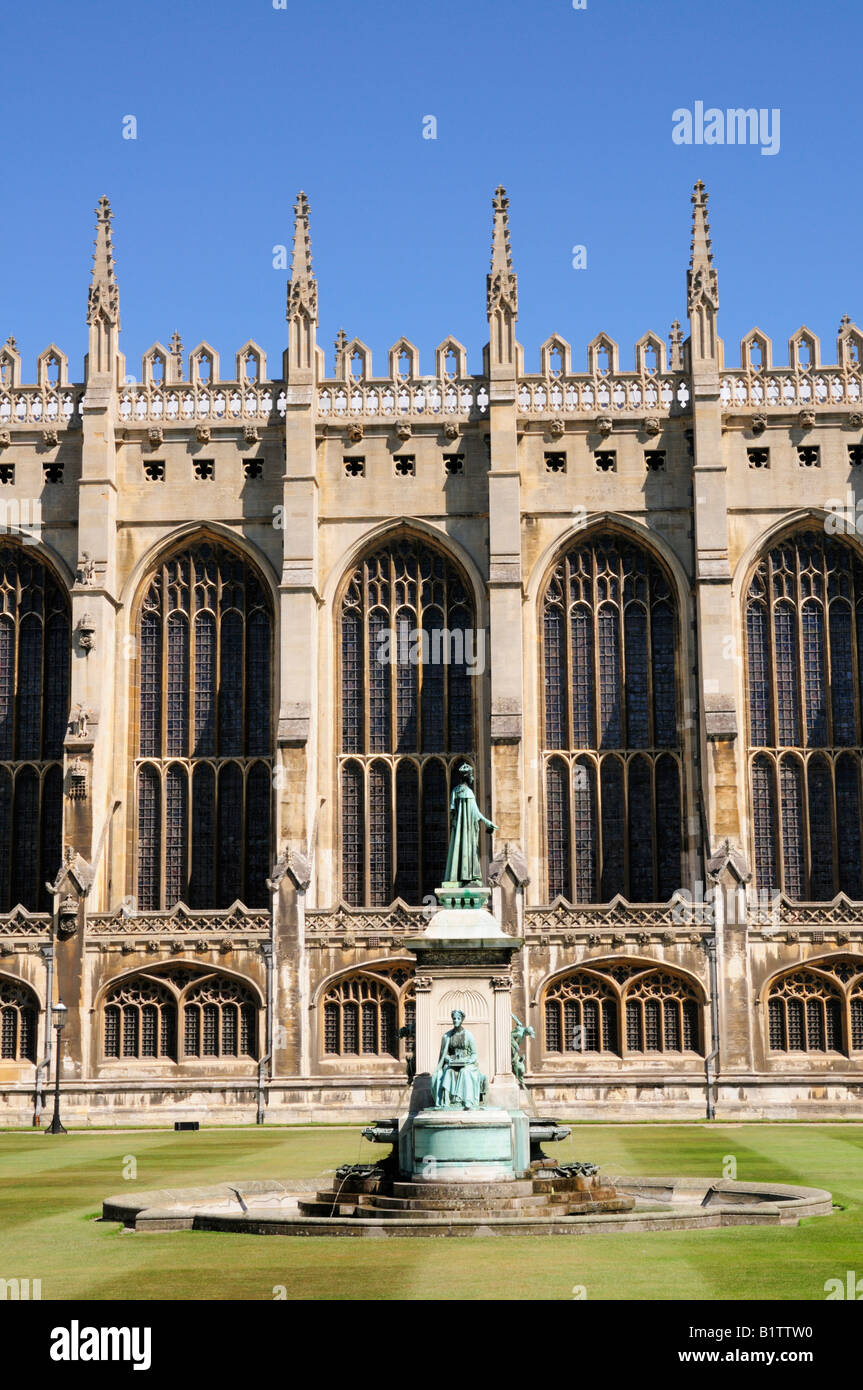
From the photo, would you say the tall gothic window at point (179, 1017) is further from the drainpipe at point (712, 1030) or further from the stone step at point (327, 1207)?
the stone step at point (327, 1207)

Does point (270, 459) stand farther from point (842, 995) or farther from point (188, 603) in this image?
point (842, 995)

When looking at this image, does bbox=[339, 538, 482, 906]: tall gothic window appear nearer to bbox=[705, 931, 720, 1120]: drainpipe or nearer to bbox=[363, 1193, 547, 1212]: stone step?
bbox=[705, 931, 720, 1120]: drainpipe

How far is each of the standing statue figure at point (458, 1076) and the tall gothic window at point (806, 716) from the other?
33004mm

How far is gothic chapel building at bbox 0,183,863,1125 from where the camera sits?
51.3 m

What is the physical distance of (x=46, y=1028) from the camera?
5041 cm

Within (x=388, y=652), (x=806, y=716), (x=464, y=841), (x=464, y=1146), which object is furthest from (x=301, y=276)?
(x=464, y=1146)

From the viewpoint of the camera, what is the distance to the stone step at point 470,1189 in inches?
834

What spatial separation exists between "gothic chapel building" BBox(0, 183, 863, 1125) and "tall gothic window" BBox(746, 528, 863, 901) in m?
0.10

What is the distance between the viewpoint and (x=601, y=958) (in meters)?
50.1

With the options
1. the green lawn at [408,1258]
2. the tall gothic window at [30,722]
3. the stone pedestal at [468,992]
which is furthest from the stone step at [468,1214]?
the tall gothic window at [30,722]

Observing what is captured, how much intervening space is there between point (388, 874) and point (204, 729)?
24.4ft
